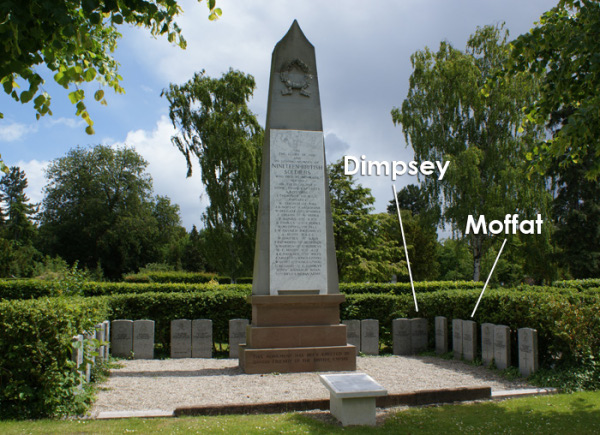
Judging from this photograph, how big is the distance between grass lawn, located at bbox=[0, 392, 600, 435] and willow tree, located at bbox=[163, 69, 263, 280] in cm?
2237

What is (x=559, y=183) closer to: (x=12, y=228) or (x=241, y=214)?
(x=241, y=214)

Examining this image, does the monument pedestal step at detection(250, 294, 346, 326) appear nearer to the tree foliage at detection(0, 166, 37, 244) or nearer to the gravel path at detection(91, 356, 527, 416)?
the gravel path at detection(91, 356, 527, 416)

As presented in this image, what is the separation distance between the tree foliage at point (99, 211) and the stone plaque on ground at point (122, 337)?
37213mm

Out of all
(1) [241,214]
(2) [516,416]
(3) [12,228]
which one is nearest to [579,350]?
(2) [516,416]

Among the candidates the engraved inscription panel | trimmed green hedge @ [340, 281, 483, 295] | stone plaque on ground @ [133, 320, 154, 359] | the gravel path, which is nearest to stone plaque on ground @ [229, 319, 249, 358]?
the gravel path

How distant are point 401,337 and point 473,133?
17.3 m

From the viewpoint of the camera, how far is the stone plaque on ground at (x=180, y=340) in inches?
451

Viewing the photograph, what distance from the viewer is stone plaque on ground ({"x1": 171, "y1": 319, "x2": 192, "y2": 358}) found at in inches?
451

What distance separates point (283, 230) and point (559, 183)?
26.6m

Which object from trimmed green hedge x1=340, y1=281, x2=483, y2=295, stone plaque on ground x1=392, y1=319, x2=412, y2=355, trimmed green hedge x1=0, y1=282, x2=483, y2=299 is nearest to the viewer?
stone plaque on ground x1=392, y1=319, x2=412, y2=355

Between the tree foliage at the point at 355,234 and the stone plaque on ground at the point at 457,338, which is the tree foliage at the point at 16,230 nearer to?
the tree foliage at the point at 355,234

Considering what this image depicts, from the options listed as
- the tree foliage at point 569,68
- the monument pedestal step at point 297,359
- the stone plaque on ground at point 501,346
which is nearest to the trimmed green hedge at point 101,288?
the monument pedestal step at point 297,359

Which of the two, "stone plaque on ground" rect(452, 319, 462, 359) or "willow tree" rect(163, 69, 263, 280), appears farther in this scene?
"willow tree" rect(163, 69, 263, 280)

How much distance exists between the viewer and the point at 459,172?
24.5 meters
